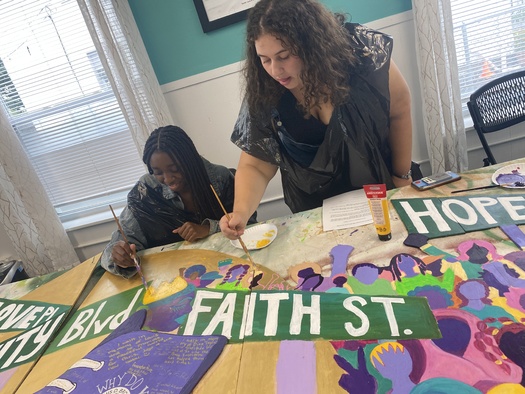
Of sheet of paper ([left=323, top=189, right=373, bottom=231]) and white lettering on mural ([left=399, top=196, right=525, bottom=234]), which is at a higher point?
sheet of paper ([left=323, top=189, right=373, bottom=231])

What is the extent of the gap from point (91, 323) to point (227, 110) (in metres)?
1.38

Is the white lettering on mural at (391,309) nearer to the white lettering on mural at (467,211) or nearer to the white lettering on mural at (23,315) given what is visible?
the white lettering on mural at (467,211)

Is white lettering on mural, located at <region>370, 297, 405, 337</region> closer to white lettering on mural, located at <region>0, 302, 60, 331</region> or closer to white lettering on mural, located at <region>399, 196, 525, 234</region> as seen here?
white lettering on mural, located at <region>399, 196, 525, 234</region>

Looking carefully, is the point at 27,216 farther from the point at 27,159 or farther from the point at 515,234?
the point at 515,234

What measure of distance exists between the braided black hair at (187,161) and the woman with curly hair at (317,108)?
0.60ft

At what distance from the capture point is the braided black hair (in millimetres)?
1260

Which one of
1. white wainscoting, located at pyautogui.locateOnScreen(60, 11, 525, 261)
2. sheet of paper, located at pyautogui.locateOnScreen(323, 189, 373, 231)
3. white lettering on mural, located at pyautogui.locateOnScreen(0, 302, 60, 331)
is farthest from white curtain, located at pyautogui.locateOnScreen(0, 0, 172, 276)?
sheet of paper, located at pyautogui.locateOnScreen(323, 189, 373, 231)

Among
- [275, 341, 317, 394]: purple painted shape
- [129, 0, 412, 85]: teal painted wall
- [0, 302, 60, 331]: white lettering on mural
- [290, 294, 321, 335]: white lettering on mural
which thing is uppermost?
[129, 0, 412, 85]: teal painted wall

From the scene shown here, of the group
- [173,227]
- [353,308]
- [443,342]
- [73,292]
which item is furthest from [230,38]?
[443,342]

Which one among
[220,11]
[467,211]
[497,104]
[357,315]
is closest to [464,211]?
[467,211]

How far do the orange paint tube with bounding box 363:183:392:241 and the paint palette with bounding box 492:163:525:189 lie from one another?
1.26 ft

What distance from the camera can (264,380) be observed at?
0.63 metres

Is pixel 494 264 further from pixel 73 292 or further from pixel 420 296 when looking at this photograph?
pixel 73 292

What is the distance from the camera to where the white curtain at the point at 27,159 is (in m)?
1.73
